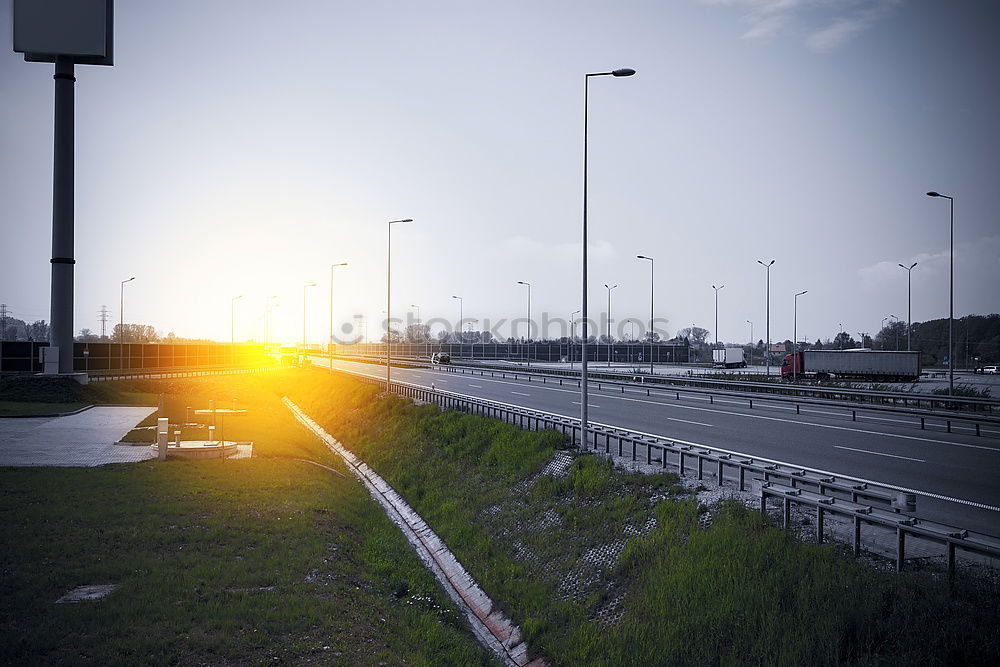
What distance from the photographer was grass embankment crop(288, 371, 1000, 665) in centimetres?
722

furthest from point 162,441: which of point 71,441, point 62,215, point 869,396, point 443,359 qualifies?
point 443,359

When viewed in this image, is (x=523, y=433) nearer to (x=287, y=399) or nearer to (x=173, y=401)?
(x=173, y=401)

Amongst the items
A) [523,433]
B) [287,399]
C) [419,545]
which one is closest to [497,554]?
[419,545]

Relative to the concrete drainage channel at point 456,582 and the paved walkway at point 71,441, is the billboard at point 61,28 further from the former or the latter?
the concrete drainage channel at point 456,582

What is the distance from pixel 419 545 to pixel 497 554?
3514mm

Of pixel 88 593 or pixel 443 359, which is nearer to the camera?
pixel 88 593

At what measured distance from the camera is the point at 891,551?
902cm

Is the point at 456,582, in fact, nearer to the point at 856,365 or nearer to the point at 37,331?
the point at 856,365

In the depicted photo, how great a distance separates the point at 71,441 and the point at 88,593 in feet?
63.9

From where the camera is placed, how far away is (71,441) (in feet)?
88.9

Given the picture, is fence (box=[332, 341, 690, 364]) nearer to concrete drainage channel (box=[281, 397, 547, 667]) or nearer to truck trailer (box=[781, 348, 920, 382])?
truck trailer (box=[781, 348, 920, 382])

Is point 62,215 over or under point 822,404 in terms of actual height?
over

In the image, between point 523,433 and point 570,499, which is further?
point 523,433

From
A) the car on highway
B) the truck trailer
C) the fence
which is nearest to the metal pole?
the car on highway
